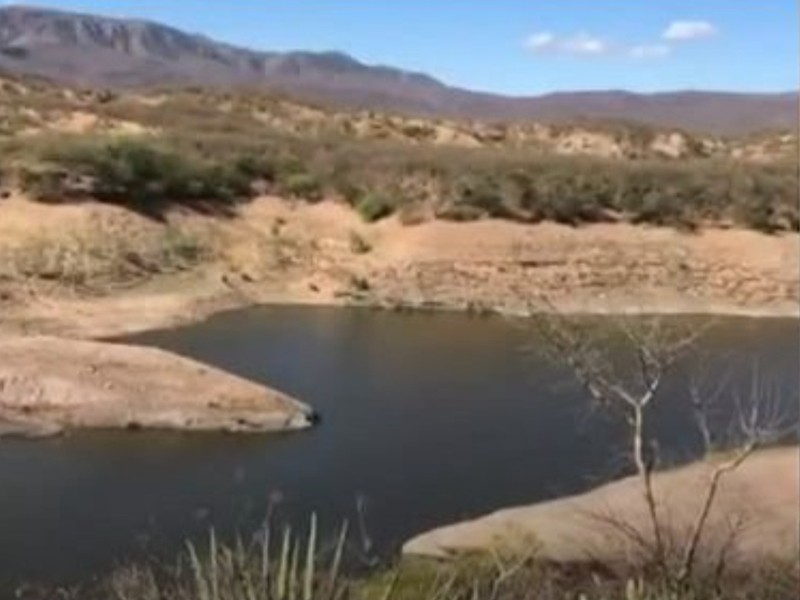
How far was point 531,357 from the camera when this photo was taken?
31109 millimetres

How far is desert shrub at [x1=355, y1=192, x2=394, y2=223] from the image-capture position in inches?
1671

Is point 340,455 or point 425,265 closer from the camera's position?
point 340,455

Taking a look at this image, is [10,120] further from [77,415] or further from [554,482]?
[554,482]

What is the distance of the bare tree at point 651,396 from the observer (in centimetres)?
1383

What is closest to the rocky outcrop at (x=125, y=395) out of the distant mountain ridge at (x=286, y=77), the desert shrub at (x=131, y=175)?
the desert shrub at (x=131, y=175)

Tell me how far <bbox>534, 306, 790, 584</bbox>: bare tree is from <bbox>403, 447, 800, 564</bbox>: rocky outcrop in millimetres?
205

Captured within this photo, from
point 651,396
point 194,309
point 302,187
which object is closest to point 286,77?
point 302,187

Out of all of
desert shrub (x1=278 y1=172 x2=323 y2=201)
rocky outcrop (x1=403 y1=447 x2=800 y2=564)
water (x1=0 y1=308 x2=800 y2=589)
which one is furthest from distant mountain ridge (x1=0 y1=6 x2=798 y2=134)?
rocky outcrop (x1=403 y1=447 x2=800 y2=564)

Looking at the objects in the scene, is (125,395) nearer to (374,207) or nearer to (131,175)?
(131,175)

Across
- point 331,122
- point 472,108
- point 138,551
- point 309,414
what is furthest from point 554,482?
point 472,108

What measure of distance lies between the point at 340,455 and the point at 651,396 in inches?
325

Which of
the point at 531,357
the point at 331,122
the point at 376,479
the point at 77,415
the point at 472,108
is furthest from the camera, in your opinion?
the point at 472,108

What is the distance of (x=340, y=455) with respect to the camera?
22797 millimetres

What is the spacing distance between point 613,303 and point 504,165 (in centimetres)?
856
